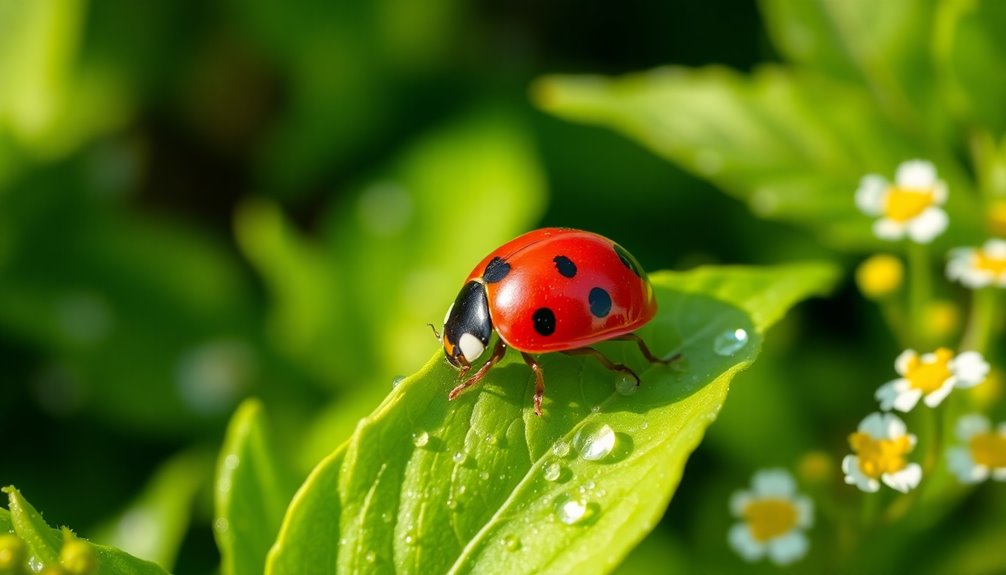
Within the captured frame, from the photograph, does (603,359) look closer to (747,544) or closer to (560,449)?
(560,449)

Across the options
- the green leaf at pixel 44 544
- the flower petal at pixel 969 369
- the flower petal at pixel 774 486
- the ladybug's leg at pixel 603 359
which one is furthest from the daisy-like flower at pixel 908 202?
the green leaf at pixel 44 544

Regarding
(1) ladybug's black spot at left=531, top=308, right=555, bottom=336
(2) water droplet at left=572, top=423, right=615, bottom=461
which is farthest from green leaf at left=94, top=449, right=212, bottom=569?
(2) water droplet at left=572, top=423, right=615, bottom=461

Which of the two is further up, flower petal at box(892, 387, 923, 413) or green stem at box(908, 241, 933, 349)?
flower petal at box(892, 387, 923, 413)

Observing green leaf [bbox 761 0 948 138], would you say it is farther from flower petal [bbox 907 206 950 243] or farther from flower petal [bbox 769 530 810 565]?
flower petal [bbox 769 530 810 565]

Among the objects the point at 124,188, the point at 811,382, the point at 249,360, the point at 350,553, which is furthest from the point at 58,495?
the point at 811,382

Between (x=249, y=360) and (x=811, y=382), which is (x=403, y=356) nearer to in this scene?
(x=249, y=360)

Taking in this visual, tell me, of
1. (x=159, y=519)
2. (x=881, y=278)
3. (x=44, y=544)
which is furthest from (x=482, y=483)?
(x=159, y=519)
